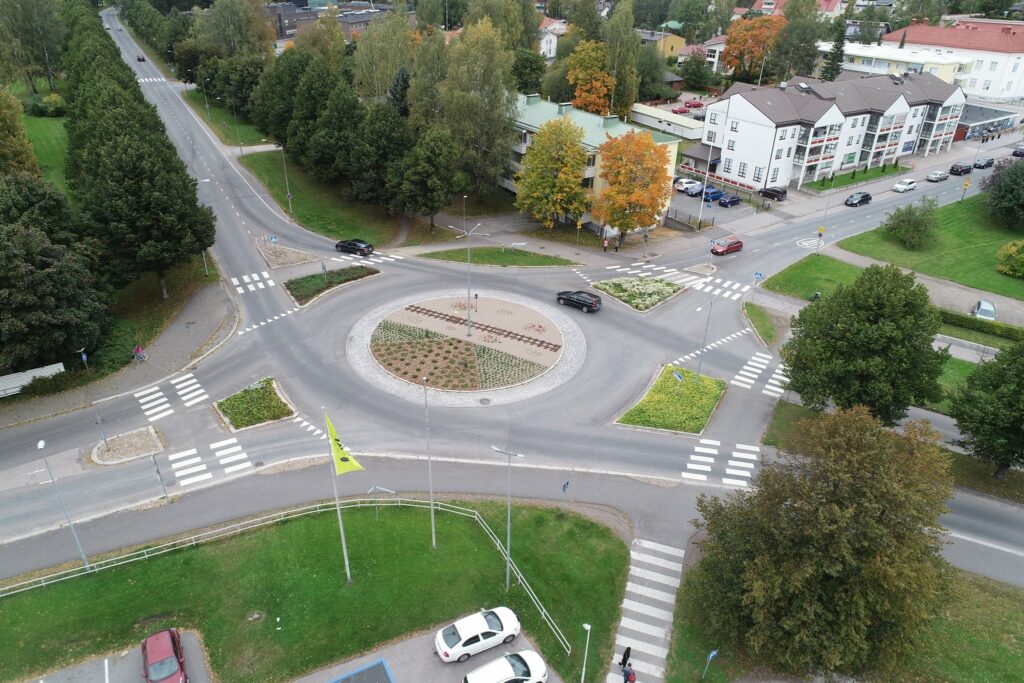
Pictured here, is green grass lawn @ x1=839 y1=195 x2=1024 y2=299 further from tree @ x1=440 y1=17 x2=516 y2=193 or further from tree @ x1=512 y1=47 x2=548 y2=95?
tree @ x1=512 y1=47 x2=548 y2=95

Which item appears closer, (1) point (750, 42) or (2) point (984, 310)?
(2) point (984, 310)

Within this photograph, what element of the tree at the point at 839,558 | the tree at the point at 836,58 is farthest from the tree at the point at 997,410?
the tree at the point at 836,58

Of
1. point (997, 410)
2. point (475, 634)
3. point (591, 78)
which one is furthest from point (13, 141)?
point (997, 410)

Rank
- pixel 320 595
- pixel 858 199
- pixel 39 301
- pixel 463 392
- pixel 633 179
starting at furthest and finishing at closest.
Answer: pixel 858 199
pixel 633 179
pixel 463 392
pixel 39 301
pixel 320 595

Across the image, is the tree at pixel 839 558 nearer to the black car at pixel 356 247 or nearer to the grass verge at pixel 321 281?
the grass verge at pixel 321 281

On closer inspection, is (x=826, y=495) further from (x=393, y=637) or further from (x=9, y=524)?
(x=9, y=524)

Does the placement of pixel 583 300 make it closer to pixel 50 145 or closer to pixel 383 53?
pixel 383 53

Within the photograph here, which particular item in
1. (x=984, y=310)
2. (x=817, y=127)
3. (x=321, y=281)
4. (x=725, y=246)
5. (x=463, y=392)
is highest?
(x=817, y=127)

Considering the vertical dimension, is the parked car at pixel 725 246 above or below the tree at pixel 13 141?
below
